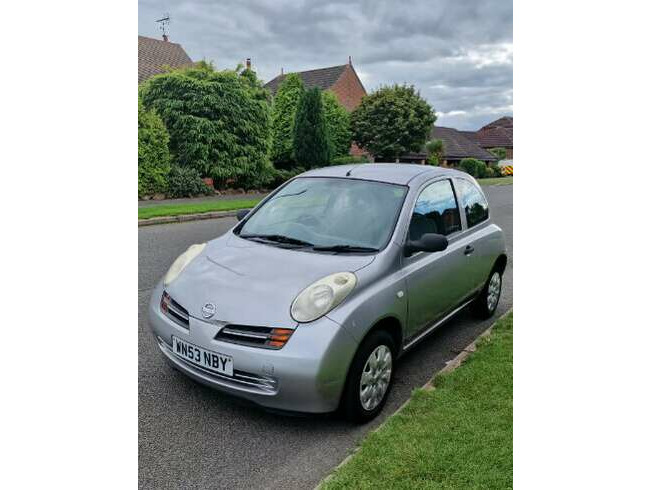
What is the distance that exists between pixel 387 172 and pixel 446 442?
6.44 ft

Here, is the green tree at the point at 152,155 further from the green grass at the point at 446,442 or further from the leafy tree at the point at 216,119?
the green grass at the point at 446,442

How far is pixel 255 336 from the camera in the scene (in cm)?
251

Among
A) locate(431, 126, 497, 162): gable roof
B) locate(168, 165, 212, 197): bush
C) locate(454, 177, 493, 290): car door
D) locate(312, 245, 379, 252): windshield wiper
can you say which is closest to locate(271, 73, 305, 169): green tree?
locate(168, 165, 212, 197): bush

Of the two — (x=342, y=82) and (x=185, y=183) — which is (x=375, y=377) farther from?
(x=342, y=82)

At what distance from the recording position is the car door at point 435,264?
321 cm

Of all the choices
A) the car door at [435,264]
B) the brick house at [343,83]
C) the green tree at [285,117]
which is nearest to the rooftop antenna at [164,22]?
the car door at [435,264]

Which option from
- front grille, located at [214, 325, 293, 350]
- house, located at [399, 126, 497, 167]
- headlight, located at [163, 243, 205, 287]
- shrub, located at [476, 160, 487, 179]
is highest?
house, located at [399, 126, 497, 167]

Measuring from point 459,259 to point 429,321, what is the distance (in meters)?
0.59

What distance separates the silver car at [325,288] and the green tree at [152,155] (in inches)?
377

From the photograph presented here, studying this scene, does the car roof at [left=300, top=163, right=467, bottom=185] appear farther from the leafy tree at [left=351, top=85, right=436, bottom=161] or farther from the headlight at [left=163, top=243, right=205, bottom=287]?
the leafy tree at [left=351, top=85, right=436, bottom=161]

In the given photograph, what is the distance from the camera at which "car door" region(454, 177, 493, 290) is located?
13.1ft

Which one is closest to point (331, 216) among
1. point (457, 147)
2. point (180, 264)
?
point (180, 264)

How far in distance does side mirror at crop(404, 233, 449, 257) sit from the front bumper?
2.74 feet
